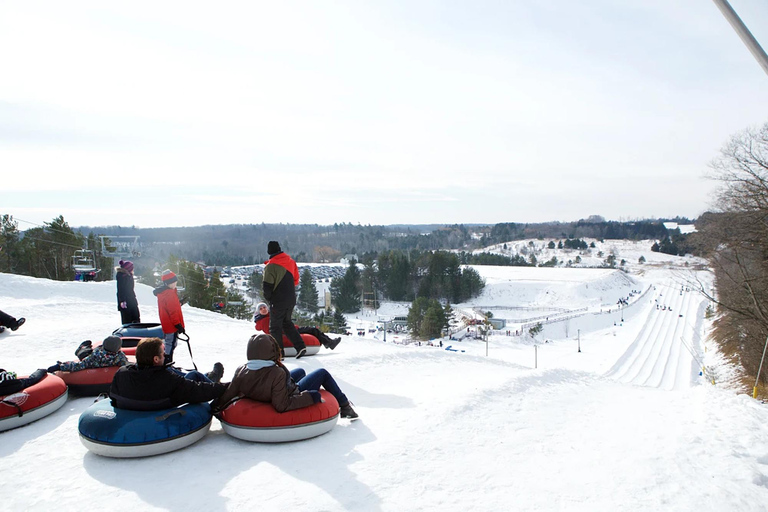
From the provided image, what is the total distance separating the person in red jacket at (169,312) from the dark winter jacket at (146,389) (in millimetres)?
2688

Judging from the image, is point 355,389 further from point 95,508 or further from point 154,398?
point 95,508

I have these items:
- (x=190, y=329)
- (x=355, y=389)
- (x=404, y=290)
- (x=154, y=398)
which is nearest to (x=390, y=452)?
(x=154, y=398)

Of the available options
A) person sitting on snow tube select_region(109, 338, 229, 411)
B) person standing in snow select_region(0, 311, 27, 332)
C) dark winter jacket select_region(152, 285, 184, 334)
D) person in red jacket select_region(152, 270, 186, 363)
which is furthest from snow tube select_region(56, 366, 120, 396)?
person standing in snow select_region(0, 311, 27, 332)

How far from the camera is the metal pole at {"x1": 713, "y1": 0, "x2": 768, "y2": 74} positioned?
3703 mm

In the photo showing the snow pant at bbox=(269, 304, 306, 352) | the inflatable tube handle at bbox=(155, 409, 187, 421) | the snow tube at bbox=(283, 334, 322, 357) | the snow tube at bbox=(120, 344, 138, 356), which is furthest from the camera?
the snow tube at bbox=(283, 334, 322, 357)

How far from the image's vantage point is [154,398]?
474 cm

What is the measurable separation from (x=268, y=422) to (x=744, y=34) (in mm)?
5751

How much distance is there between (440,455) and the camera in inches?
190

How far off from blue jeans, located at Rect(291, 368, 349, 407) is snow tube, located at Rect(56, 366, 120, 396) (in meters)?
2.96

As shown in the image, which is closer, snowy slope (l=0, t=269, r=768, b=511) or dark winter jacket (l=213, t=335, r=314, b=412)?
snowy slope (l=0, t=269, r=768, b=511)

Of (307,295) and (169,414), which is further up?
(169,414)

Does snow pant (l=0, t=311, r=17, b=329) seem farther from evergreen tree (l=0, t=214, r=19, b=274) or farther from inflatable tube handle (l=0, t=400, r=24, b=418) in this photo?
evergreen tree (l=0, t=214, r=19, b=274)

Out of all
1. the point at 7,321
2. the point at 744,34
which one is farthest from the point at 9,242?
the point at 744,34

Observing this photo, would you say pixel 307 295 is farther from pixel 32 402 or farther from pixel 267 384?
pixel 267 384
